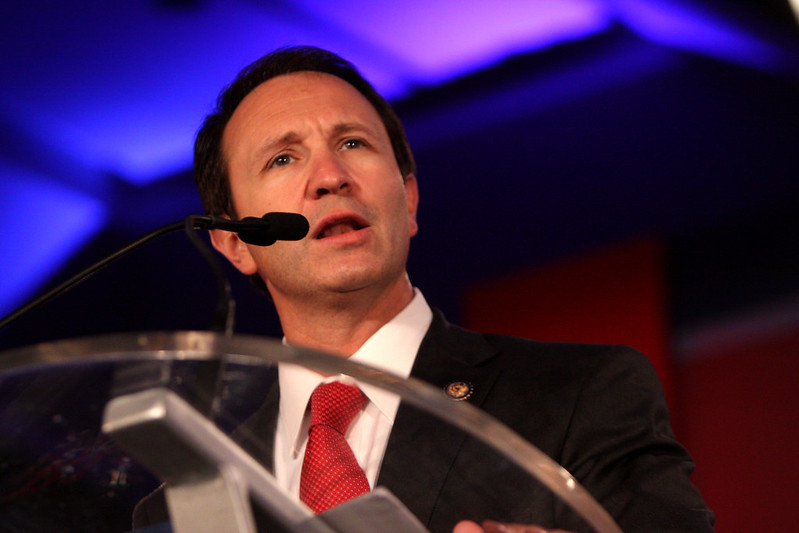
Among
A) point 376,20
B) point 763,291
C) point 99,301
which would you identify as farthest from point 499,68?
point 99,301

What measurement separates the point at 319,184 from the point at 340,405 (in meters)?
0.69

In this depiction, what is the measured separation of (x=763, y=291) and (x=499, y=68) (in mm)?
901

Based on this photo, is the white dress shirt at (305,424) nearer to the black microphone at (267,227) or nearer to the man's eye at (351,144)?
the black microphone at (267,227)

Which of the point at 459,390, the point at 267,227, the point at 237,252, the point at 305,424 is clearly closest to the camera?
the point at 305,424

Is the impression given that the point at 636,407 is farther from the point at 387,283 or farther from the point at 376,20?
the point at 376,20

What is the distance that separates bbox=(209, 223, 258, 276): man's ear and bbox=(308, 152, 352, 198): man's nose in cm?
29

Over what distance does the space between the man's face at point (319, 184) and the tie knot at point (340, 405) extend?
0.61m

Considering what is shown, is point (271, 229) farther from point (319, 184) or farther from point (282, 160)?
point (282, 160)

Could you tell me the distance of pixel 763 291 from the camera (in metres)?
2.27

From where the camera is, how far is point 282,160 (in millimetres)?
1599

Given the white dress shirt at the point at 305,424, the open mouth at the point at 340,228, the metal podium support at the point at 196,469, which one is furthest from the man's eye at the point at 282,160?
the metal podium support at the point at 196,469

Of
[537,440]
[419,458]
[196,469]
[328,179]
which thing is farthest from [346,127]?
[196,469]

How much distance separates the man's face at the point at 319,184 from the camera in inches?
58.0

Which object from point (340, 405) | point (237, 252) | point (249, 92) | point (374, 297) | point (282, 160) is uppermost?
point (249, 92)
